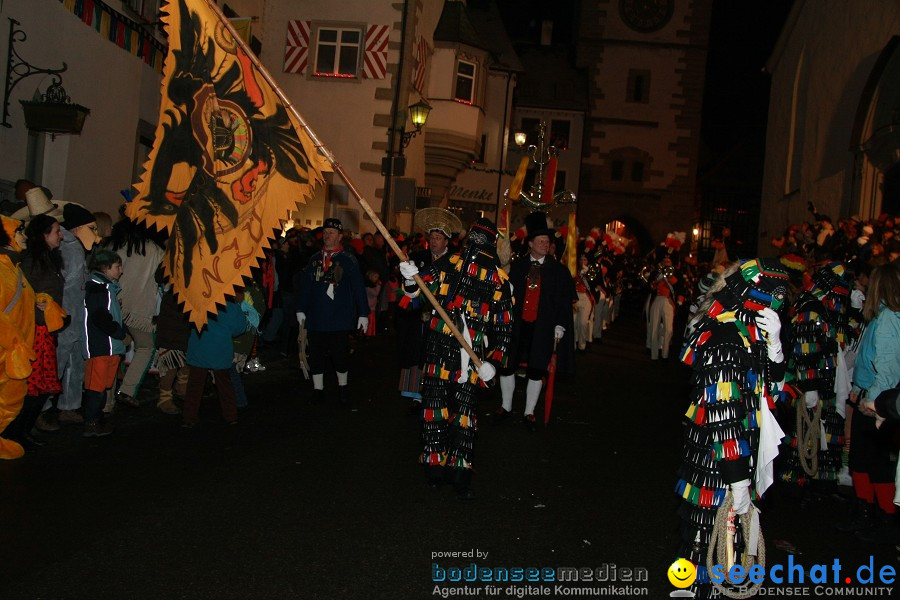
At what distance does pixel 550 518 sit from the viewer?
6.54m

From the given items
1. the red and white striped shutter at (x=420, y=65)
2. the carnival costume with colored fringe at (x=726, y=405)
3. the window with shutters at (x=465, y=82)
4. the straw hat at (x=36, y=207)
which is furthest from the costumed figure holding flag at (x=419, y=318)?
the window with shutters at (x=465, y=82)

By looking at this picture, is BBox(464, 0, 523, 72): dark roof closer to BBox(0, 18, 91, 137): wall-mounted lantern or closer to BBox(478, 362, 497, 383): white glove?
BBox(0, 18, 91, 137): wall-mounted lantern

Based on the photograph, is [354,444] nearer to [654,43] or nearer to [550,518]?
[550,518]

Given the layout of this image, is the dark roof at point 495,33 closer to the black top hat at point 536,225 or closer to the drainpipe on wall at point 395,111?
the drainpipe on wall at point 395,111

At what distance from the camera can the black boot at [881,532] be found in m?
6.49

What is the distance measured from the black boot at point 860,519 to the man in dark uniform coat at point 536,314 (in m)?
3.87

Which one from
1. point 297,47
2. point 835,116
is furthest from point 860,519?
point 297,47

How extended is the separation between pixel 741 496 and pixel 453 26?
2993 cm

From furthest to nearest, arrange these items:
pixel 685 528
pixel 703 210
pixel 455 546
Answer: pixel 703 210 < pixel 455 546 < pixel 685 528

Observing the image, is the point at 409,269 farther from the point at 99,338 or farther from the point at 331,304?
the point at 331,304

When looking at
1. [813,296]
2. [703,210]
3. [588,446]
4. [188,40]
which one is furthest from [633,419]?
[703,210]

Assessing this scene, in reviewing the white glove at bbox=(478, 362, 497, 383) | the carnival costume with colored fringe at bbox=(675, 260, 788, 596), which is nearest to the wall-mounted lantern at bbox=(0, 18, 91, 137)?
the white glove at bbox=(478, 362, 497, 383)

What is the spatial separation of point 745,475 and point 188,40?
4.97 m

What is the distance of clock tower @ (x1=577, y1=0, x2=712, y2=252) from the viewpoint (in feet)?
192
